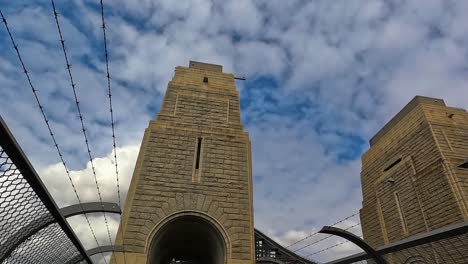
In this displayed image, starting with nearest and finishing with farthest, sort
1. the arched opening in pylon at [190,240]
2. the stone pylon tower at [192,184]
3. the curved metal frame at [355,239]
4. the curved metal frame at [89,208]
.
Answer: the curved metal frame at [89,208] → the curved metal frame at [355,239] → the stone pylon tower at [192,184] → the arched opening in pylon at [190,240]

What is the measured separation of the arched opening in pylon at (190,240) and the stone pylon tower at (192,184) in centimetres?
5

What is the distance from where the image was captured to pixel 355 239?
936 cm

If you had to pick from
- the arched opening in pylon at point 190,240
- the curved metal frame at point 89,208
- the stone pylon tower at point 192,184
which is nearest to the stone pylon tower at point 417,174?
the stone pylon tower at point 192,184

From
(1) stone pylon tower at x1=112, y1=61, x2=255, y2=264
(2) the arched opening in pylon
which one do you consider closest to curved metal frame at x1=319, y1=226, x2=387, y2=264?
(1) stone pylon tower at x1=112, y1=61, x2=255, y2=264

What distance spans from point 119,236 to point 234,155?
6.93 m

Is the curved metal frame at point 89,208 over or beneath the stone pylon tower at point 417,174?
beneath

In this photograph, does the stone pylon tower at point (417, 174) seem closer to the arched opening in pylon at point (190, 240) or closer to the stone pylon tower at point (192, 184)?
the stone pylon tower at point (192, 184)

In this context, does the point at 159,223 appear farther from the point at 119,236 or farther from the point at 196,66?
the point at 196,66

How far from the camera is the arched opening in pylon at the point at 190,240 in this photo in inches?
566

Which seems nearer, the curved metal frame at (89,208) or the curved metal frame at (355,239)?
the curved metal frame at (89,208)

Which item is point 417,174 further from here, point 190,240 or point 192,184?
point 192,184

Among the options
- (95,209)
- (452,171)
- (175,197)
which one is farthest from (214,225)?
(452,171)

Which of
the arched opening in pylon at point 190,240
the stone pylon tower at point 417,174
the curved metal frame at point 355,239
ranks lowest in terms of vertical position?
the curved metal frame at point 355,239

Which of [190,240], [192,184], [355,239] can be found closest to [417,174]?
[355,239]
